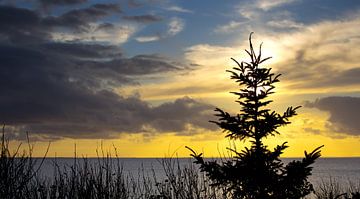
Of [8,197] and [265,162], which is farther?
[8,197]

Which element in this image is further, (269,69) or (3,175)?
(3,175)

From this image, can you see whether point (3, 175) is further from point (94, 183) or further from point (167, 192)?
point (167, 192)

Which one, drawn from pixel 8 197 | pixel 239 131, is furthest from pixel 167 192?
pixel 239 131

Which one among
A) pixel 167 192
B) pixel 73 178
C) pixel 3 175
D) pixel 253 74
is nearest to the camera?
pixel 253 74

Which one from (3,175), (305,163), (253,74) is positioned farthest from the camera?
(3,175)

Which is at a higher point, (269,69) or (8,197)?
(269,69)

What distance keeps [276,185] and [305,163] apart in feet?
1.40

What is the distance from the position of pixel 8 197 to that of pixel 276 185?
6.55 meters

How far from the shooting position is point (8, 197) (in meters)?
9.65

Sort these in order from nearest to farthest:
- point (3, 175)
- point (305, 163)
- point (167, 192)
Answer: point (305, 163), point (3, 175), point (167, 192)

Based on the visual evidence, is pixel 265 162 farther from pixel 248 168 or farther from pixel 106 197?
pixel 106 197

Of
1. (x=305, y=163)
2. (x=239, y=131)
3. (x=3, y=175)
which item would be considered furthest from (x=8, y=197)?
(x=305, y=163)

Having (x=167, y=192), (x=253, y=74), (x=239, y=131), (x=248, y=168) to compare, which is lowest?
(x=167, y=192)

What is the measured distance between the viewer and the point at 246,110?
221 inches
